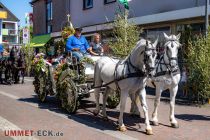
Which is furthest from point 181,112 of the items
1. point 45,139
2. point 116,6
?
point 116,6

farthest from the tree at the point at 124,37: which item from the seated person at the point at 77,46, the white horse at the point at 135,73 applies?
the white horse at the point at 135,73

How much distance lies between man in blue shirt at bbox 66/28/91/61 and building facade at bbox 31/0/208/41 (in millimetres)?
6476

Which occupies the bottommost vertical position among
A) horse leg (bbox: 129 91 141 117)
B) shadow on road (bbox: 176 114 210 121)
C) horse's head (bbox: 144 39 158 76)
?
shadow on road (bbox: 176 114 210 121)

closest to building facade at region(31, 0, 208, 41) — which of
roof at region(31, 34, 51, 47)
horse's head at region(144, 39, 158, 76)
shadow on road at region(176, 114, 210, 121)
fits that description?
roof at region(31, 34, 51, 47)

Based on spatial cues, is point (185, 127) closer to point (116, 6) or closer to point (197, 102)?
point (197, 102)

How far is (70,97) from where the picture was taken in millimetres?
9938

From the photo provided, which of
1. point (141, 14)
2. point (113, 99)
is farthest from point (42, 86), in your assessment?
point (141, 14)

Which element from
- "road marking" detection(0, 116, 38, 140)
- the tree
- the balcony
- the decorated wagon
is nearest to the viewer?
"road marking" detection(0, 116, 38, 140)

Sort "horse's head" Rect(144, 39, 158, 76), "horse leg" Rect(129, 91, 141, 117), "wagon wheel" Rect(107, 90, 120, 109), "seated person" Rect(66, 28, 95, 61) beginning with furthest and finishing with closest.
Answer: "wagon wheel" Rect(107, 90, 120, 109) → "seated person" Rect(66, 28, 95, 61) → "horse leg" Rect(129, 91, 141, 117) → "horse's head" Rect(144, 39, 158, 76)

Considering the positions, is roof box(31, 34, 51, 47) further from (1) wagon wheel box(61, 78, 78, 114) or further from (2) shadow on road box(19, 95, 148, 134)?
(1) wagon wheel box(61, 78, 78, 114)

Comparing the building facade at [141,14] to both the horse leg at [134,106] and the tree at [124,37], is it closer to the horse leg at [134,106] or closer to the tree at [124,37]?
the tree at [124,37]

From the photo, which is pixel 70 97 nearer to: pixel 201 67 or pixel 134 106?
pixel 134 106

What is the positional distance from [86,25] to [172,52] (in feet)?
63.6

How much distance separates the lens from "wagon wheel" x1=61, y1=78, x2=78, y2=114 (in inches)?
385
